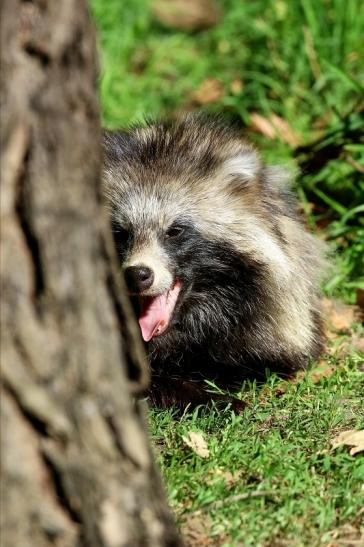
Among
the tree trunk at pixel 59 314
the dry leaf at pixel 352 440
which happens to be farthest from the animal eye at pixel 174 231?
the tree trunk at pixel 59 314

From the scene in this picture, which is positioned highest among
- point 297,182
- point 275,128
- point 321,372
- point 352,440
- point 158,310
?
point 275,128

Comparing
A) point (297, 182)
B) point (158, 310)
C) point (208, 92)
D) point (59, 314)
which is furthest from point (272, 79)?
point (59, 314)

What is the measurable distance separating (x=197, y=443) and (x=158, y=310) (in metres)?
0.92

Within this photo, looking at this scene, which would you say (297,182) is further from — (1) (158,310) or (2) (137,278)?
(2) (137,278)

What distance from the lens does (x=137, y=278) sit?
4.13 metres

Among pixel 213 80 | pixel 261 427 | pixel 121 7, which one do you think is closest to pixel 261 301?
pixel 261 427

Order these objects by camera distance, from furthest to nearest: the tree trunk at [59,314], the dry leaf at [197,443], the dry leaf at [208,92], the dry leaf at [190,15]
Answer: the dry leaf at [190,15] → the dry leaf at [208,92] → the dry leaf at [197,443] → the tree trunk at [59,314]

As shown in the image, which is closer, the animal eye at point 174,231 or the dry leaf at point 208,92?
the animal eye at point 174,231

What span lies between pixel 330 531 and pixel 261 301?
4.97 ft

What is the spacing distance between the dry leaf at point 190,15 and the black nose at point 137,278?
5519 millimetres

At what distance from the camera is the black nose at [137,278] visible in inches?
163

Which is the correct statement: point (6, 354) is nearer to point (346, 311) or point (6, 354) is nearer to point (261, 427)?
point (261, 427)

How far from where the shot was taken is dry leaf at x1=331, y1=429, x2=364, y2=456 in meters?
3.64

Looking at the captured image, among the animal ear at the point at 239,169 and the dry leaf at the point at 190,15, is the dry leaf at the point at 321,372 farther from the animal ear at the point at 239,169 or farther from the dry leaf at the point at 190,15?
the dry leaf at the point at 190,15
